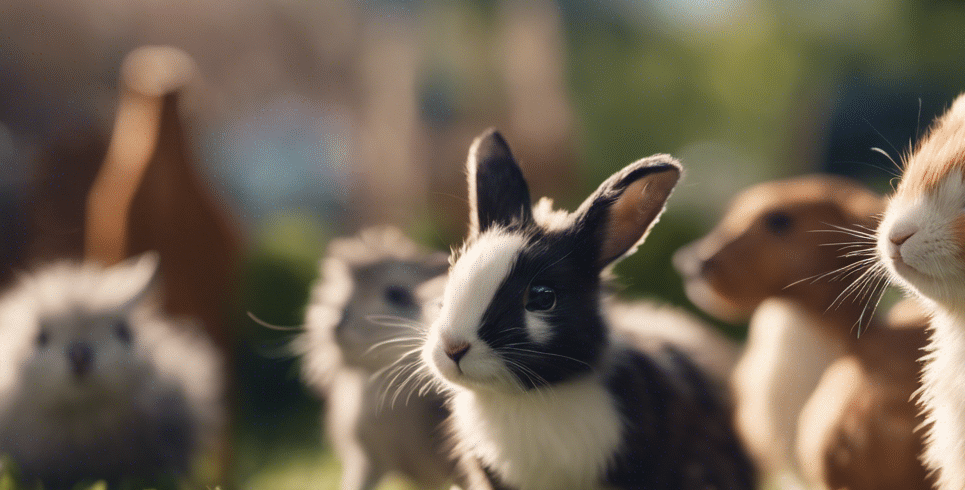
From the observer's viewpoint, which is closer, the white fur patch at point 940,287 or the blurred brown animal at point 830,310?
the white fur patch at point 940,287

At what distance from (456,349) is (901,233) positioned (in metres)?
0.50

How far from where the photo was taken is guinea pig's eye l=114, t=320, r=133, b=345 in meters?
1.39

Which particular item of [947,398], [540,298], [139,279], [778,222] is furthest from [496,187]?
[139,279]

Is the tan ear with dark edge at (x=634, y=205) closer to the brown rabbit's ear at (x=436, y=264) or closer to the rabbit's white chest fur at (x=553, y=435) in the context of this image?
the rabbit's white chest fur at (x=553, y=435)

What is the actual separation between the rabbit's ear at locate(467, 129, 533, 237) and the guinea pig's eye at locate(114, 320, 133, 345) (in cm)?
81

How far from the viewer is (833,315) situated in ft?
3.63

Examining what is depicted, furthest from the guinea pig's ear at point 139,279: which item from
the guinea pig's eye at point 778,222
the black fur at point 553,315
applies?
the guinea pig's eye at point 778,222

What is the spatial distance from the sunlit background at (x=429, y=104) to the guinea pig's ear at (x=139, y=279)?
0.34 m

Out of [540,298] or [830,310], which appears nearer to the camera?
[540,298]

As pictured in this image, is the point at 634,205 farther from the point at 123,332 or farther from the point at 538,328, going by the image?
the point at 123,332

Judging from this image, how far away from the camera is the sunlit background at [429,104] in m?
2.15

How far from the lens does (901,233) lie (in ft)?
2.56

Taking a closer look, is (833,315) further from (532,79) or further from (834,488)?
(532,79)

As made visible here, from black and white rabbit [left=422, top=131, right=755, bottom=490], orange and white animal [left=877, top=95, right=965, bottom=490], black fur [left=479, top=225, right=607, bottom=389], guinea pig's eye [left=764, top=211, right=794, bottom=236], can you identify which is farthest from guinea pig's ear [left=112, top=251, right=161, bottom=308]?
orange and white animal [left=877, top=95, right=965, bottom=490]
